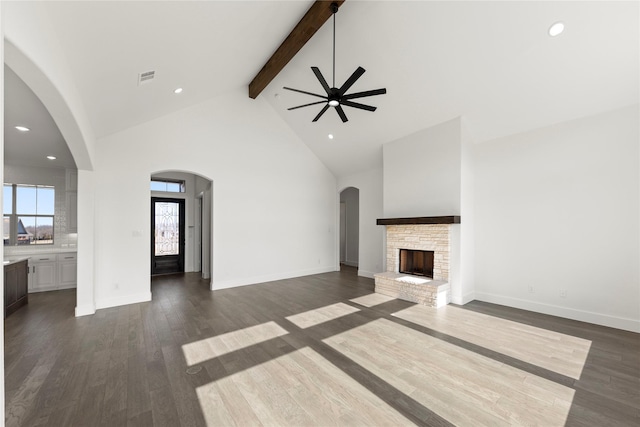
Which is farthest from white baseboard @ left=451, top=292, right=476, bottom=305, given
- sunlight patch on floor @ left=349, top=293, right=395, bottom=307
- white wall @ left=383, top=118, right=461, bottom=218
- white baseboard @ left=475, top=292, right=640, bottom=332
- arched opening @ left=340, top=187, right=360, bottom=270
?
arched opening @ left=340, top=187, right=360, bottom=270

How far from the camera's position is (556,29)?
126 inches

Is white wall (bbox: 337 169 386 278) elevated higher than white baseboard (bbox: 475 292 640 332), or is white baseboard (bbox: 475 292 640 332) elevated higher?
white wall (bbox: 337 169 386 278)

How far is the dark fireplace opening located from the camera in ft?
18.0

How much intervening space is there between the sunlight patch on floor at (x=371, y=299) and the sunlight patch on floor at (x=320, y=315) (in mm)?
328

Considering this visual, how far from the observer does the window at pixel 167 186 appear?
24.7 ft

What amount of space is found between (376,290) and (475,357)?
2675mm

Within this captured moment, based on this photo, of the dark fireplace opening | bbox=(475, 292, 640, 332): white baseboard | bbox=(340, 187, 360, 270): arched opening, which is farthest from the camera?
bbox=(340, 187, 360, 270): arched opening

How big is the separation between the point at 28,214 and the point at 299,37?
22.0 feet

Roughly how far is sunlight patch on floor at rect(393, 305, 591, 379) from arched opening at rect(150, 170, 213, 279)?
583 centimetres

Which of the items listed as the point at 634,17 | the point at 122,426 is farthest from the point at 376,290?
the point at 634,17

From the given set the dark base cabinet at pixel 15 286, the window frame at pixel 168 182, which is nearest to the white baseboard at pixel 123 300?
the dark base cabinet at pixel 15 286

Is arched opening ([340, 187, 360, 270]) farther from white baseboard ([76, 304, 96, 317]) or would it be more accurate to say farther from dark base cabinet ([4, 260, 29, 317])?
dark base cabinet ([4, 260, 29, 317])

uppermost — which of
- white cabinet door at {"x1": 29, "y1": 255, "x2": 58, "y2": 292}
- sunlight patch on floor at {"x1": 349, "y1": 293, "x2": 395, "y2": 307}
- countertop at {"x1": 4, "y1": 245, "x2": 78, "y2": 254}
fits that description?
countertop at {"x1": 4, "y1": 245, "x2": 78, "y2": 254}

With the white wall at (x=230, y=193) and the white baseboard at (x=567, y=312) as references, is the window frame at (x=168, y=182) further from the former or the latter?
the white baseboard at (x=567, y=312)
